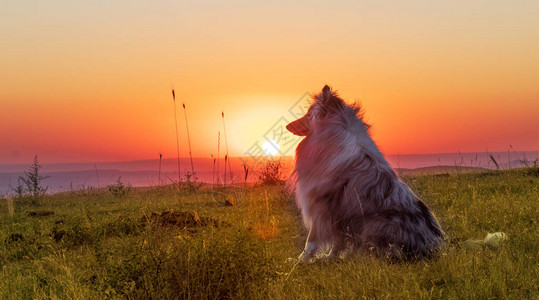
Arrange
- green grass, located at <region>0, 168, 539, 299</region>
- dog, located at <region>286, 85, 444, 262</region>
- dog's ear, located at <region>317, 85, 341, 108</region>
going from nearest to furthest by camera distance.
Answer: green grass, located at <region>0, 168, 539, 299</region> < dog, located at <region>286, 85, 444, 262</region> < dog's ear, located at <region>317, 85, 341, 108</region>

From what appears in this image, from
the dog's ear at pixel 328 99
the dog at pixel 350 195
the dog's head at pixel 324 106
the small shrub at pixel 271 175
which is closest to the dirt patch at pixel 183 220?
the dog at pixel 350 195

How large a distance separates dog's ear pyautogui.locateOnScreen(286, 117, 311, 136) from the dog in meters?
0.01

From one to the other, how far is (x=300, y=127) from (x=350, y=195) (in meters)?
1.35

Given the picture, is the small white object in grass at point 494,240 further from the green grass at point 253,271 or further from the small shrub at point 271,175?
the small shrub at point 271,175

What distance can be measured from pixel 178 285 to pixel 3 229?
622cm

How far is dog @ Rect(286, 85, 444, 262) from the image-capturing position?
4.94 meters

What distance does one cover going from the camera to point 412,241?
193 inches

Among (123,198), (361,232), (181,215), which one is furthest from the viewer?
(123,198)

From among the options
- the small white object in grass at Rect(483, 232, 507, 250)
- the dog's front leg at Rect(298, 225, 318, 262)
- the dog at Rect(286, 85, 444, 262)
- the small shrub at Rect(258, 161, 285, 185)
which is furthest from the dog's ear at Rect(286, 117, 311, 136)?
the small shrub at Rect(258, 161, 285, 185)

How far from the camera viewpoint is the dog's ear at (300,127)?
240 inches

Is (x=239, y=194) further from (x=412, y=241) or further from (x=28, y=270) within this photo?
(x=412, y=241)

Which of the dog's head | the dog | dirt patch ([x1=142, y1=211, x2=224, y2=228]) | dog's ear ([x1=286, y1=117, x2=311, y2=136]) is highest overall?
the dog's head

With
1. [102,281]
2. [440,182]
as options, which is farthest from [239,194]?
[102,281]

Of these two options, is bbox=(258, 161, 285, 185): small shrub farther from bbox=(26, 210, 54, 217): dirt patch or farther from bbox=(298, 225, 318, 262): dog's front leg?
bbox=(298, 225, 318, 262): dog's front leg
